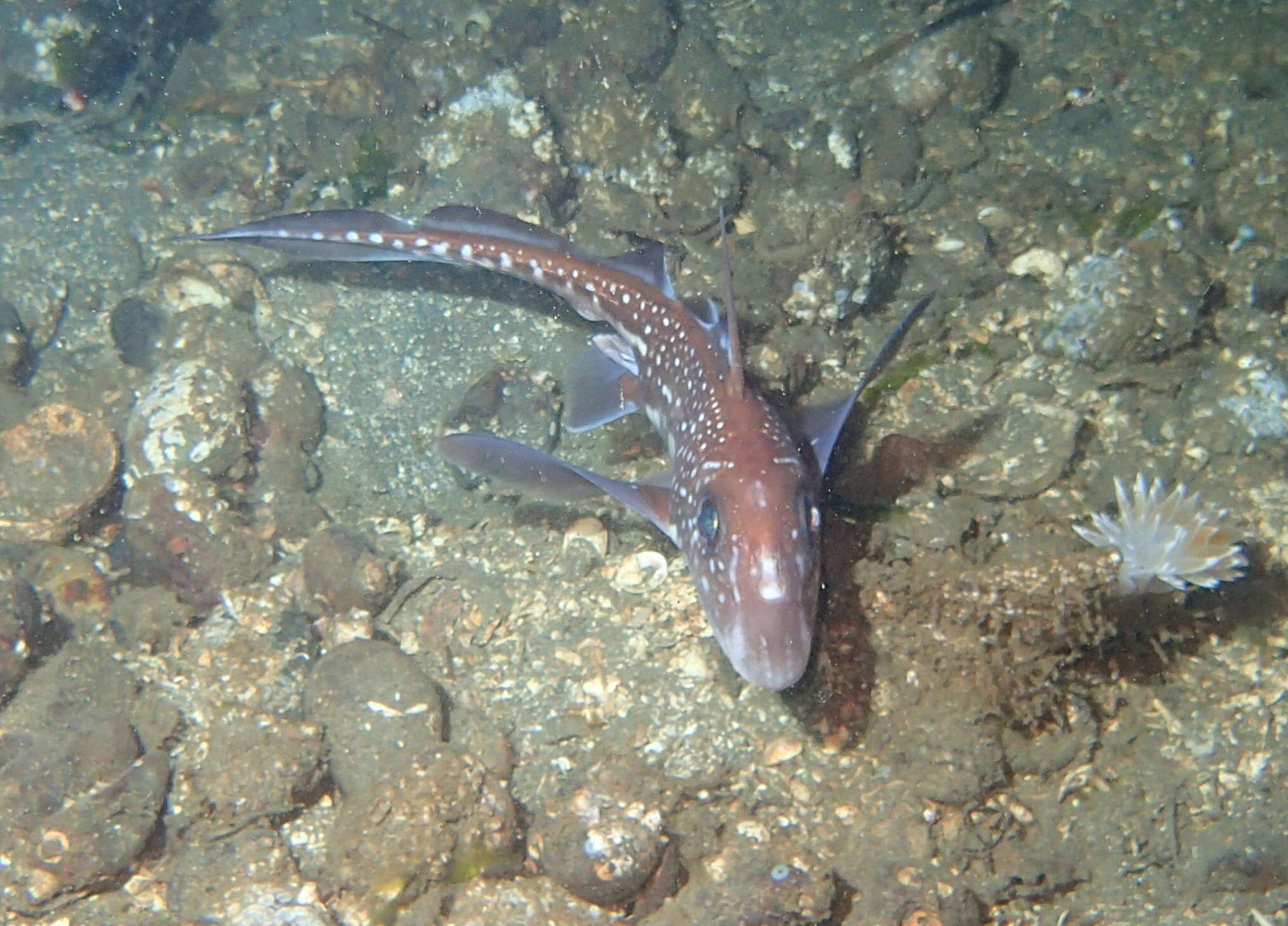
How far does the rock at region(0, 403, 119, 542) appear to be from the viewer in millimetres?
6027

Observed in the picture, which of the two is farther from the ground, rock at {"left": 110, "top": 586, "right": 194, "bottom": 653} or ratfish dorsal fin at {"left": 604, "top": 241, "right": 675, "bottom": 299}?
ratfish dorsal fin at {"left": 604, "top": 241, "right": 675, "bottom": 299}

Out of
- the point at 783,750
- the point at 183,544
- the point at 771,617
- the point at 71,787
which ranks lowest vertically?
the point at 71,787

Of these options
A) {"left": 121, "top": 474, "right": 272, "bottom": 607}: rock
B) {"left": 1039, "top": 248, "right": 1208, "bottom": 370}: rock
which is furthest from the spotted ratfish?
{"left": 121, "top": 474, "right": 272, "bottom": 607}: rock

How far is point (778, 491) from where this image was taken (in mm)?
3641

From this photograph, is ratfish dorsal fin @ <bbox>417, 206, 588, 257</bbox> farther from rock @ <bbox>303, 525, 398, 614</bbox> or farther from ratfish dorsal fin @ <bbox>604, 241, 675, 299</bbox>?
rock @ <bbox>303, 525, 398, 614</bbox>

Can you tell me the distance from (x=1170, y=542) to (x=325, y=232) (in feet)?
21.0

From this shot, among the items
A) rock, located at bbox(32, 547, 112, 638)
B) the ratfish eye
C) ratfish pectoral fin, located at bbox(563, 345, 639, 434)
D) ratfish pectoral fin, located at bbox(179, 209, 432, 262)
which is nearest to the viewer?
the ratfish eye

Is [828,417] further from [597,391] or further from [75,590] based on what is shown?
[75,590]

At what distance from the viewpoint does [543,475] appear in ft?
15.2

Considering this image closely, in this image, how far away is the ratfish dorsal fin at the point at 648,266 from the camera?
203 inches

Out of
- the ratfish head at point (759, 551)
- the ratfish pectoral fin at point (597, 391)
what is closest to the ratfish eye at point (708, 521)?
the ratfish head at point (759, 551)

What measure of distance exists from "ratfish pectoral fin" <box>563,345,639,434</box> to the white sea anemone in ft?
10.0

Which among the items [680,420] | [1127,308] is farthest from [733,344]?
[1127,308]

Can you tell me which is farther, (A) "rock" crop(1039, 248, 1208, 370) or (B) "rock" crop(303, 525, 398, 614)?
(B) "rock" crop(303, 525, 398, 614)
